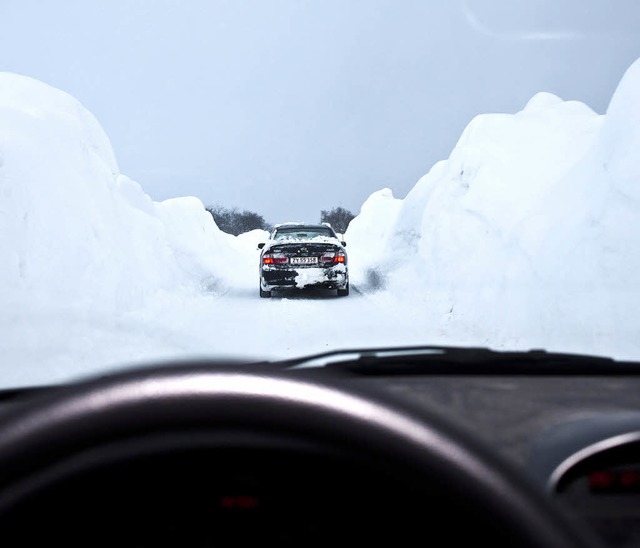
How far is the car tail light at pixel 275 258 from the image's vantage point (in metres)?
14.4

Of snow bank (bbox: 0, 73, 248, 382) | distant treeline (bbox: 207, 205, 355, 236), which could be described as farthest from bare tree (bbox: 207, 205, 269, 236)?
snow bank (bbox: 0, 73, 248, 382)

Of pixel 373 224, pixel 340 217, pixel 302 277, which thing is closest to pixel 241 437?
pixel 302 277

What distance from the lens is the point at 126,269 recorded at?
1580 centimetres

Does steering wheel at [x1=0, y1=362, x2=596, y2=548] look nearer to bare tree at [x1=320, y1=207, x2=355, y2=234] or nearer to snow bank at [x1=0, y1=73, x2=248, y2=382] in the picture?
snow bank at [x1=0, y1=73, x2=248, y2=382]

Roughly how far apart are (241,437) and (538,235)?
554 inches

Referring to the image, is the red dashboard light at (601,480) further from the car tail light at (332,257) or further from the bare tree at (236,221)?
the bare tree at (236,221)

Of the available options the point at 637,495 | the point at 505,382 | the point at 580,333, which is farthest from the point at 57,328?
the point at 637,495

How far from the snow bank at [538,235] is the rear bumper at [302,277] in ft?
6.03

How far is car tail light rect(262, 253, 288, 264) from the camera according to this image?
1443 cm

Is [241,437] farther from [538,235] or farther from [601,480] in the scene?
[538,235]

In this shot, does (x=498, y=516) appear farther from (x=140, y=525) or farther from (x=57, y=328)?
(x=57, y=328)

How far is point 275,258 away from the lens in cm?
1450

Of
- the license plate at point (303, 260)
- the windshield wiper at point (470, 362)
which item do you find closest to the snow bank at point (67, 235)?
the license plate at point (303, 260)

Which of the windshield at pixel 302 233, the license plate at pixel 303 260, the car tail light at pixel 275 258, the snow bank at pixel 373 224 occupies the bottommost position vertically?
the license plate at pixel 303 260
